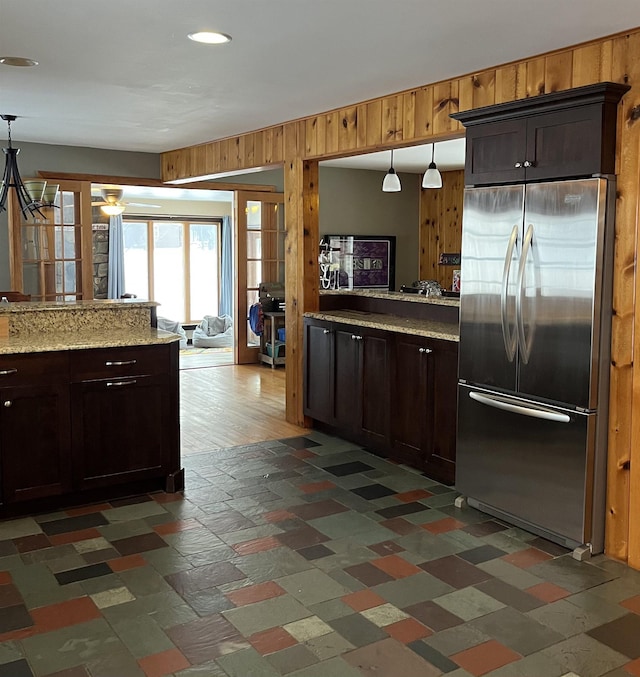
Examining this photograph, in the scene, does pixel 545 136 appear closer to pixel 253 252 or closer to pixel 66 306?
pixel 66 306

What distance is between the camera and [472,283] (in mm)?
3803

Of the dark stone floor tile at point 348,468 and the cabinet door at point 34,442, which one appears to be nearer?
the cabinet door at point 34,442

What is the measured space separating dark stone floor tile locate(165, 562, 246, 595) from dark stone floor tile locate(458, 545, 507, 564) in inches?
40.3

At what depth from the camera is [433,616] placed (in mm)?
2861

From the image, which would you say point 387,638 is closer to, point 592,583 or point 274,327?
point 592,583

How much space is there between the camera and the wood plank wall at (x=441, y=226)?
9711 millimetres

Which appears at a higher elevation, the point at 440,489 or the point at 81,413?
the point at 81,413

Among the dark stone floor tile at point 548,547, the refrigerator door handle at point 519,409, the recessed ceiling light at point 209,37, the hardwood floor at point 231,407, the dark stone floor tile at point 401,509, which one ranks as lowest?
the dark stone floor tile at point 548,547

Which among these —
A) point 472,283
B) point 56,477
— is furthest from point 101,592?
point 472,283

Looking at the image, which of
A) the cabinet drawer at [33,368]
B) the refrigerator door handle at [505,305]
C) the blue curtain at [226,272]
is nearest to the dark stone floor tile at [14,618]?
the cabinet drawer at [33,368]

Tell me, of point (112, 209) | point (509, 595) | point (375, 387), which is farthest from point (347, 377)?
point (112, 209)

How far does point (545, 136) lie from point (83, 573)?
2.84 metres

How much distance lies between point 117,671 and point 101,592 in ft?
2.01

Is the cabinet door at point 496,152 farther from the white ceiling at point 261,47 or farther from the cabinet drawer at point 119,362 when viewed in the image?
the cabinet drawer at point 119,362
